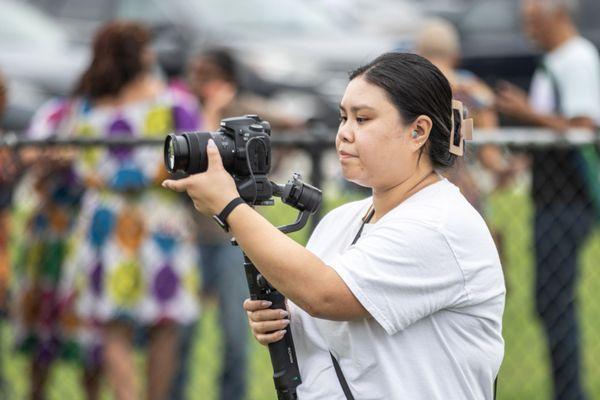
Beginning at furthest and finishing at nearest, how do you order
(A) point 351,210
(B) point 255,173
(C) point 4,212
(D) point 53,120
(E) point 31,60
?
(E) point 31,60 < (D) point 53,120 < (C) point 4,212 < (A) point 351,210 < (B) point 255,173

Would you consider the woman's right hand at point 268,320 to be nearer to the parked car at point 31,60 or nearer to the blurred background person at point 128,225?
the blurred background person at point 128,225

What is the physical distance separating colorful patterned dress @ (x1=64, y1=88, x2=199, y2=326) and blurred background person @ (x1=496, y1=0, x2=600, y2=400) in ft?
5.17

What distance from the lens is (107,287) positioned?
207 inches

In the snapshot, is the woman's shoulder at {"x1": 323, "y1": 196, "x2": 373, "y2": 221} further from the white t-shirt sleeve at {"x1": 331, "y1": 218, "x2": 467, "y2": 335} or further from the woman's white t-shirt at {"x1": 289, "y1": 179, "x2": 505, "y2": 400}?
the white t-shirt sleeve at {"x1": 331, "y1": 218, "x2": 467, "y2": 335}

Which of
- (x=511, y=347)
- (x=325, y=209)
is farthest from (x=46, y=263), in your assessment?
(x=511, y=347)

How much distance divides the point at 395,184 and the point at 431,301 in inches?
11.5

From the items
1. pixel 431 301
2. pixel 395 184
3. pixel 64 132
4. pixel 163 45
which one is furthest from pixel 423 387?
pixel 163 45

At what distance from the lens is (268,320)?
2832 mm

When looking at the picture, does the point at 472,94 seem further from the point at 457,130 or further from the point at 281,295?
the point at 281,295

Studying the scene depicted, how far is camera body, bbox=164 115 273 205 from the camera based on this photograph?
2.64 meters

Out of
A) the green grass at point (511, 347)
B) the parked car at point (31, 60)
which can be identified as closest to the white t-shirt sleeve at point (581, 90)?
the green grass at point (511, 347)

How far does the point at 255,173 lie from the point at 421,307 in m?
0.46

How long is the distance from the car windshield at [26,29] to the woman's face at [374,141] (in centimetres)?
835

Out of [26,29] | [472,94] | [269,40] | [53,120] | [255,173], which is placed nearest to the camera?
[255,173]
